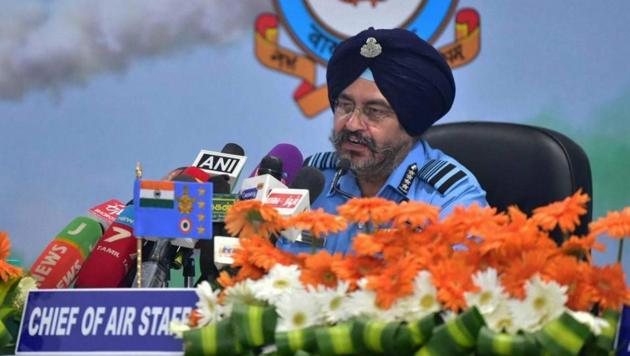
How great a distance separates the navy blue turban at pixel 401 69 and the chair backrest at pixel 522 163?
0.47 feet

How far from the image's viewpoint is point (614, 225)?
1227 millimetres

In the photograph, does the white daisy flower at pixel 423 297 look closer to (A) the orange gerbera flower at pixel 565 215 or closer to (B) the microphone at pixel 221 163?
(A) the orange gerbera flower at pixel 565 215

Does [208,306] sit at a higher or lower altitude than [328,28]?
lower

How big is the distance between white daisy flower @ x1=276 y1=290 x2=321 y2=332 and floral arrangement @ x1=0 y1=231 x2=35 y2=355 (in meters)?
0.50

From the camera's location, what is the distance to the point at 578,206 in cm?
124

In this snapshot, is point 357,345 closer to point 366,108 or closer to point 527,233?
point 527,233

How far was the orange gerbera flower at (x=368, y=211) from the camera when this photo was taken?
1321mm

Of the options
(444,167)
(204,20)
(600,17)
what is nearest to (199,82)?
(204,20)

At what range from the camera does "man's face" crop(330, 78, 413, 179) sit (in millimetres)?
2357

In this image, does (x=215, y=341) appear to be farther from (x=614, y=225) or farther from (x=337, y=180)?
(x=337, y=180)

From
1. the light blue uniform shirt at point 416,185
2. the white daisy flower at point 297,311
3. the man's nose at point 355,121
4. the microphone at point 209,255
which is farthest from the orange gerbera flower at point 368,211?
the man's nose at point 355,121

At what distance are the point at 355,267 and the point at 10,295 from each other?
0.62 metres

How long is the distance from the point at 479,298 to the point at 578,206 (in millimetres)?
153

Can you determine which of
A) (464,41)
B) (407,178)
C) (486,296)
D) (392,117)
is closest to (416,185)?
(407,178)
